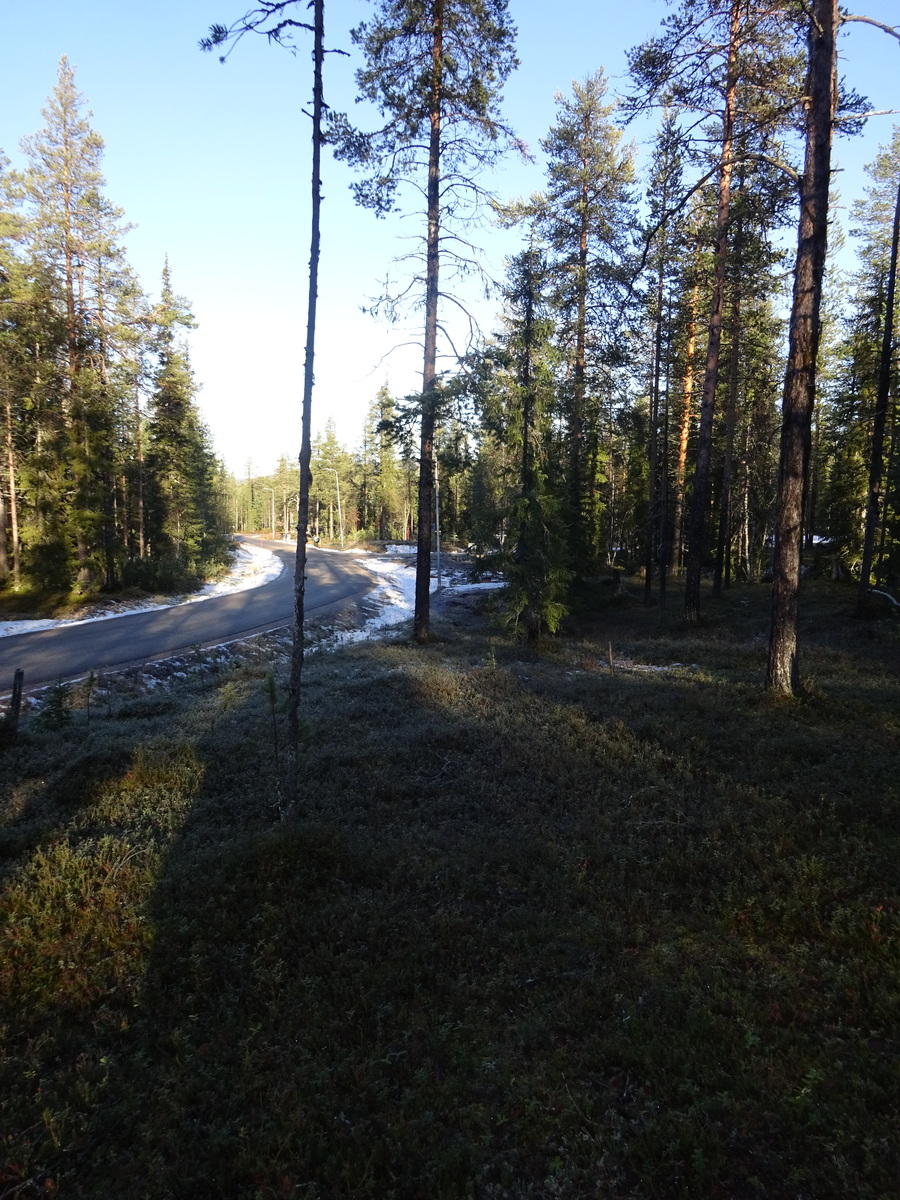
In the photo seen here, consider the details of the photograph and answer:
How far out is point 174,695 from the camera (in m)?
14.2

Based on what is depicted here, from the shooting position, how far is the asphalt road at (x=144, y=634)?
16.0 meters

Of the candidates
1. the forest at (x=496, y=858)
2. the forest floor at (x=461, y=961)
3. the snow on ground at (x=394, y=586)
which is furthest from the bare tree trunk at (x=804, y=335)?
the snow on ground at (x=394, y=586)

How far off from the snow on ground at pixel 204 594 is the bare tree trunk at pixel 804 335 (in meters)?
21.6

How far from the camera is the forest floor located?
3.61 m

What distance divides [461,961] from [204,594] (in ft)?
97.6

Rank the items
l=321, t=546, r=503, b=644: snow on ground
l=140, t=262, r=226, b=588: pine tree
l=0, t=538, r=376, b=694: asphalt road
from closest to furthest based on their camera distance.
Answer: l=0, t=538, r=376, b=694: asphalt road, l=321, t=546, r=503, b=644: snow on ground, l=140, t=262, r=226, b=588: pine tree

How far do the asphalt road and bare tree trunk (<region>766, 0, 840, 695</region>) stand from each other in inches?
622

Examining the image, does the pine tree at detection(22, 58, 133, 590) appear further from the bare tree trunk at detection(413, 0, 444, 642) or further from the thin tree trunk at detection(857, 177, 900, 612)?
the thin tree trunk at detection(857, 177, 900, 612)

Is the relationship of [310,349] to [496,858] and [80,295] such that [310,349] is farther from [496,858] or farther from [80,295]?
[80,295]

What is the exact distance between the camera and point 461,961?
532cm

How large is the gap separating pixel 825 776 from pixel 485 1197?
6548 millimetres

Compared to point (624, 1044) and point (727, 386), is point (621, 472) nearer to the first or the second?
point (727, 386)

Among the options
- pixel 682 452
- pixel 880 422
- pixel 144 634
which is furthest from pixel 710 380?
pixel 144 634

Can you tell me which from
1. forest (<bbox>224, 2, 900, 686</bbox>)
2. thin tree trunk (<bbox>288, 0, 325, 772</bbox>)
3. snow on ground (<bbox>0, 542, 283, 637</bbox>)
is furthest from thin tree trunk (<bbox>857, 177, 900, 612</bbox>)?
snow on ground (<bbox>0, 542, 283, 637</bbox>)
